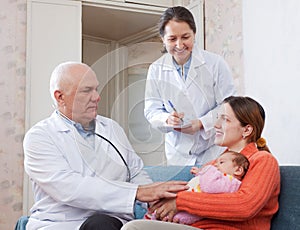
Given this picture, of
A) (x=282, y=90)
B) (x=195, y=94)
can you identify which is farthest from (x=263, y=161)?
(x=282, y=90)

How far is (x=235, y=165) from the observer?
1.64 meters

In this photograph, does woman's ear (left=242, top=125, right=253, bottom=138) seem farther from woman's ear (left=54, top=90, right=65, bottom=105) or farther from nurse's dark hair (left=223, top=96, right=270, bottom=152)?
woman's ear (left=54, top=90, right=65, bottom=105)

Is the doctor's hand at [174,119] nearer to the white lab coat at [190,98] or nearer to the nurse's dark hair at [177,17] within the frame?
the white lab coat at [190,98]

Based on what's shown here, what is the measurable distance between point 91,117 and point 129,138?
0.15 m

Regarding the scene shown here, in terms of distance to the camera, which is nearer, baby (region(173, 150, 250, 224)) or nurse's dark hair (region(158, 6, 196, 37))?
baby (region(173, 150, 250, 224))

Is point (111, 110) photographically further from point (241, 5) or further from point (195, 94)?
point (241, 5)

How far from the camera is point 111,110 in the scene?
68.2 inches

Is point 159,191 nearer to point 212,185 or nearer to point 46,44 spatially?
point 212,185

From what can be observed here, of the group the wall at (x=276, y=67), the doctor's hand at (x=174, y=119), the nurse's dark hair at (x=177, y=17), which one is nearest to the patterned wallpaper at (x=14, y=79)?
the wall at (x=276, y=67)

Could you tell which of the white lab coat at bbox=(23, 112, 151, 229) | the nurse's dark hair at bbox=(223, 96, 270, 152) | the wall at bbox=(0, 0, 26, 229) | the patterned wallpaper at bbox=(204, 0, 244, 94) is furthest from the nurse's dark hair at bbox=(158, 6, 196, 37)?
the wall at bbox=(0, 0, 26, 229)

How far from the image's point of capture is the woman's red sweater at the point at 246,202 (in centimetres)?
154

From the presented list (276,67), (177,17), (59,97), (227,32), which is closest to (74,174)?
(59,97)

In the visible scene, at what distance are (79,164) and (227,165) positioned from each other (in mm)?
493

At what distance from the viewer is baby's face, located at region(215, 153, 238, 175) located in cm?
164
